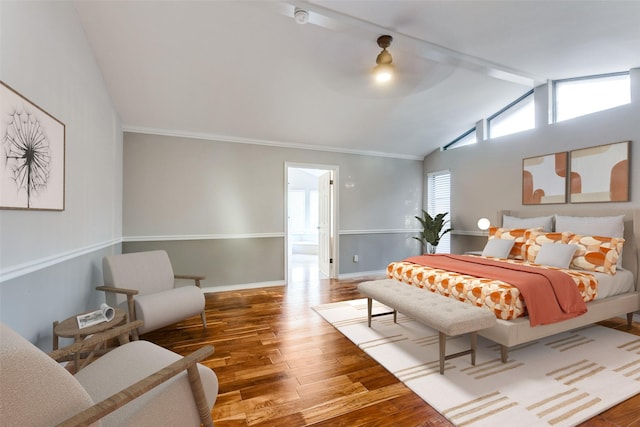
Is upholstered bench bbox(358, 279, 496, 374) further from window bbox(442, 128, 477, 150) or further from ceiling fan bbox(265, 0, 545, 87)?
window bbox(442, 128, 477, 150)

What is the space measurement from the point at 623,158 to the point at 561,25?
179cm

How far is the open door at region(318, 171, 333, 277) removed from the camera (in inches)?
214

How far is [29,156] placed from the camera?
180cm

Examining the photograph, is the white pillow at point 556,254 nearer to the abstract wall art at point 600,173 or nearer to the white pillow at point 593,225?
the white pillow at point 593,225

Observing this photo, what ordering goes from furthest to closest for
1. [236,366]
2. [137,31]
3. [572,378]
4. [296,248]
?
1. [296,248]
2. [137,31]
3. [236,366]
4. [572,378]

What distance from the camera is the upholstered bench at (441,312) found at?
2100mm

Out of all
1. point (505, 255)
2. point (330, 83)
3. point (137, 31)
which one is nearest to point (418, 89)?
point (330, 83)

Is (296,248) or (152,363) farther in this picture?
(296,248)

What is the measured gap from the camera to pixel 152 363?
1.44 metres

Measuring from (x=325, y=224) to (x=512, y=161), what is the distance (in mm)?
3345

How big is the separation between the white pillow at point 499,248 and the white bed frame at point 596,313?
907mm

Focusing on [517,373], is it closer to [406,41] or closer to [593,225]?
[593,225]

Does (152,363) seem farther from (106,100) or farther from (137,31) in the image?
(106,100)

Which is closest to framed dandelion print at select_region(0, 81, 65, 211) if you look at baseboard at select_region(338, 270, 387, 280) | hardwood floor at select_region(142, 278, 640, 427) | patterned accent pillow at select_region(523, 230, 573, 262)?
hardwood floor at select_region(142, 278, 640, 427)
